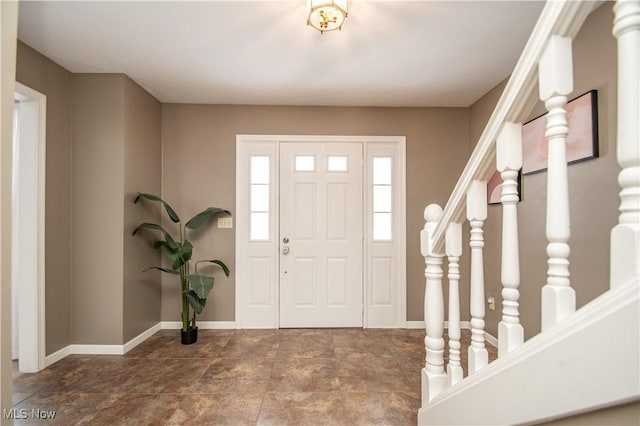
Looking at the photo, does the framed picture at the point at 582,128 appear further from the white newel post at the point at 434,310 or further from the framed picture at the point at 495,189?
the white newel post at the point at 434,310

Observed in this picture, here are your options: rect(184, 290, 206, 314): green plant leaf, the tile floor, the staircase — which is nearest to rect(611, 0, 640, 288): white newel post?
the staircase

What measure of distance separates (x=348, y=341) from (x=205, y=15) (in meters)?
2.87

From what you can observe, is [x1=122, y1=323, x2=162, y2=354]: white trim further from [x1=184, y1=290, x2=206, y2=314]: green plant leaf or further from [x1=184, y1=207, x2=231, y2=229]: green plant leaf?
[x1=184, y1=207, x2=231, y2=229]: green plant leaf

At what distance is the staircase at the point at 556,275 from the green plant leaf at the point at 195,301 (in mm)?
2328

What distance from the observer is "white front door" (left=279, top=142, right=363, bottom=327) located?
3473 mm

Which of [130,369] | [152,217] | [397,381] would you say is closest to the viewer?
[397,381]

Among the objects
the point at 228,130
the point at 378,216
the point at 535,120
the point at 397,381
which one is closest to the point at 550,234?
the point at 397,381

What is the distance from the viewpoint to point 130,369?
8.08 feet

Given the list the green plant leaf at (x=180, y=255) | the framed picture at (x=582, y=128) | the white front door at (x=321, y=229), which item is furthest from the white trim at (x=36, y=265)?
the framed picture at (x=582, y=128)

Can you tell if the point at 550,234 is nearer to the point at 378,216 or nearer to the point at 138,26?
the point at 138,26

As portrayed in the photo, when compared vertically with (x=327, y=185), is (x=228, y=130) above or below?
above

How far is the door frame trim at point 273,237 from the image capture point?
11.3ft

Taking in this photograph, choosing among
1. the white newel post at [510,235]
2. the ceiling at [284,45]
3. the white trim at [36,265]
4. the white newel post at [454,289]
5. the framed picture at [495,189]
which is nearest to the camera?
the white newel post at [510,235]

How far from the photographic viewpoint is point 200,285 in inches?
109
